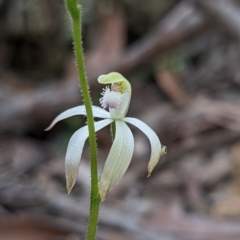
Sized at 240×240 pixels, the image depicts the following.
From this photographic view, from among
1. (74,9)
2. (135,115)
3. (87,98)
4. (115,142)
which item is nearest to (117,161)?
(115,142)

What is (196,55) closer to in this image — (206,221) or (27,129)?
(27,129)

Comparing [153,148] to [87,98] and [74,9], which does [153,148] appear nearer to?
[87,98]

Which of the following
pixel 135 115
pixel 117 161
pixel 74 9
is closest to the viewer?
pixel 74 9

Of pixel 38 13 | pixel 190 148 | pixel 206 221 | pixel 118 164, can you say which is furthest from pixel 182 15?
pixel 118 164

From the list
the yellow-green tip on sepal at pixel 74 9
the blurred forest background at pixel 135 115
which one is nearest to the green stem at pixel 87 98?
the yellow-green tip on sepal at pixel 74 9

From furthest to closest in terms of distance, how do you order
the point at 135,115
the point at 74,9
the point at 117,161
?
the point at 135,115
the point at 117,161
the point at 74,9

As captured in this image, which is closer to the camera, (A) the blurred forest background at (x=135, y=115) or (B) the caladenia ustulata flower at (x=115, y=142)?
(B) the caladenia ustulata flower at (x=115, y=142)

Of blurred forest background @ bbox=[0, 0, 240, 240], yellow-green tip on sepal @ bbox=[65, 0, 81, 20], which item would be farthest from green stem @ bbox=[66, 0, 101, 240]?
blurred forest background @ bbox=[0, 0, 240, 240]

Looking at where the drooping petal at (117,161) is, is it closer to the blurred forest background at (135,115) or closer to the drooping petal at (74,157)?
the drooping petal at (74,157)
